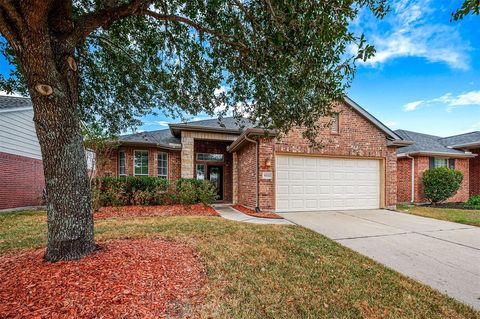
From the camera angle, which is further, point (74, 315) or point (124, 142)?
point (124, 142)

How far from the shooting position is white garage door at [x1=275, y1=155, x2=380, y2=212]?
339 inches

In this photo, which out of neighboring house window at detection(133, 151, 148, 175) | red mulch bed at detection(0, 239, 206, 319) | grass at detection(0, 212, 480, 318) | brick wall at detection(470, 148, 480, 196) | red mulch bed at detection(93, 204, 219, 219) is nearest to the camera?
red mulch bed at detection(0, 239, 206, 319)

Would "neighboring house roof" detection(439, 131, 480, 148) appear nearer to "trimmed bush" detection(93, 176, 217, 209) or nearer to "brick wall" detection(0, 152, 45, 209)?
"trimmed bush" detection(93, 176, 217, 209)

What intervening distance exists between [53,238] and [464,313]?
5184mm

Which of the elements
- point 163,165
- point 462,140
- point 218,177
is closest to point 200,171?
point 218,177

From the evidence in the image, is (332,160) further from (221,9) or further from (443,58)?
(221,9)

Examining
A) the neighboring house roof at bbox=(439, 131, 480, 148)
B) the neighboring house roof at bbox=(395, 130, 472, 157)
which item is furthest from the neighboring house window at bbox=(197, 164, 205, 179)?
the neighboring house roof at bbox=(439, 131, 480, 148)

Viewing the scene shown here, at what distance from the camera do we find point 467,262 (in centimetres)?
396

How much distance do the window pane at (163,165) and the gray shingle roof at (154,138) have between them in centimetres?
81

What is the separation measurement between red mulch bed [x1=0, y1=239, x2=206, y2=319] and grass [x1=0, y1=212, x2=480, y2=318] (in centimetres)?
33

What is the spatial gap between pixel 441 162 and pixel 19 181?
72.3ft

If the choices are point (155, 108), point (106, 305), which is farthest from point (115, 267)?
point (155, 108)

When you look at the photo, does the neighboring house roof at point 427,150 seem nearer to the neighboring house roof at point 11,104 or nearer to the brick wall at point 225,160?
the brick wall at point 225,160

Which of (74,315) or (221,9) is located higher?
(221,9)
